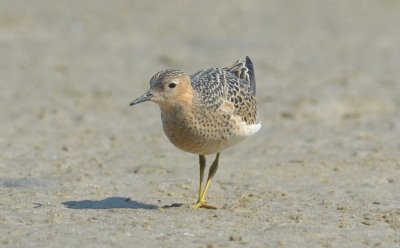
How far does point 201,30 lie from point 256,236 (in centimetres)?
1150

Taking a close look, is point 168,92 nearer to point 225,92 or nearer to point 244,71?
point 225,92

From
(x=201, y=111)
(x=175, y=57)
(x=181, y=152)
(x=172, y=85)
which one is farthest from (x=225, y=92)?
(x=175, y=57)

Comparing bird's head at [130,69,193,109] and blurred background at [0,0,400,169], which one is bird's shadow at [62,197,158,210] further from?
blurred background at [0,0,400,169]

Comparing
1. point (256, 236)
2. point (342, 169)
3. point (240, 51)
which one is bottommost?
point (256, 236)

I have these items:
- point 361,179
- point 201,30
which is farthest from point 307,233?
point 201,30

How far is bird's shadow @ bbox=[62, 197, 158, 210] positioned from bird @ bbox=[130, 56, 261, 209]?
0.49m

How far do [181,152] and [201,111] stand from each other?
113 inches

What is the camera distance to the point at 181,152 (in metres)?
10.9

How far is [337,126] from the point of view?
1220 cm

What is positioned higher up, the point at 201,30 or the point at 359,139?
the point at 201,30

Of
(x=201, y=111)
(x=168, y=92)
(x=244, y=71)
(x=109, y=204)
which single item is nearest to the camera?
(x=168, y=92)

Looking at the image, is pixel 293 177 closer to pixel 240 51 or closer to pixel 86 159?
pixel 86 159

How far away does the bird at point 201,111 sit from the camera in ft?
26.0

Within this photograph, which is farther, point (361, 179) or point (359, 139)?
point (359, 139)
